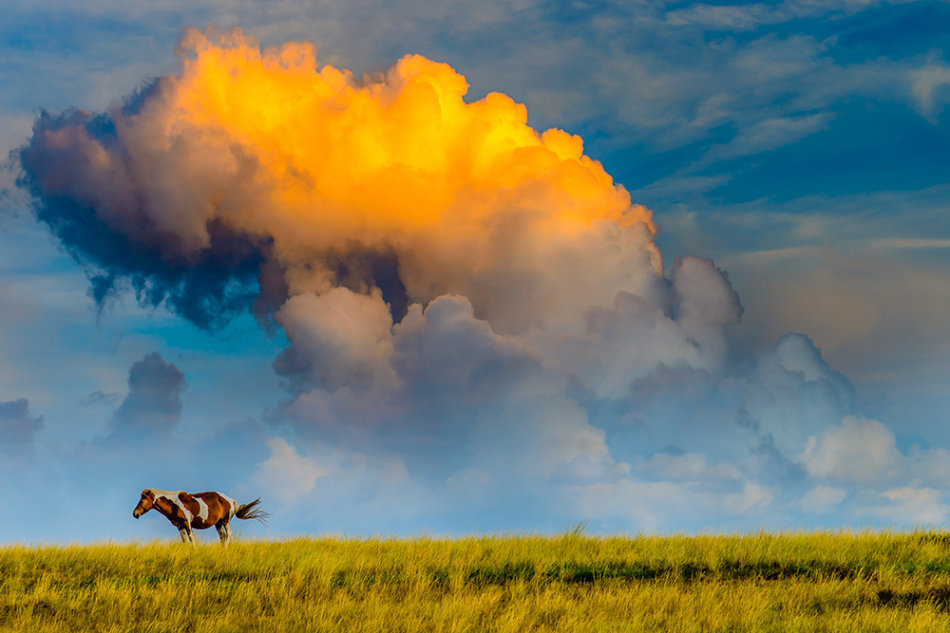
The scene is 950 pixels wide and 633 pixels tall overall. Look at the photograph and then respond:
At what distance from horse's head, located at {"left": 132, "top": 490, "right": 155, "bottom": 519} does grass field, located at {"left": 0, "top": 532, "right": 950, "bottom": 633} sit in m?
1.97

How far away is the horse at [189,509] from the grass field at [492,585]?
148 centimetres

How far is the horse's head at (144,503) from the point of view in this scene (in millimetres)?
24500

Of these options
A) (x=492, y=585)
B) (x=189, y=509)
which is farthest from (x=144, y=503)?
(x=492, y=585)

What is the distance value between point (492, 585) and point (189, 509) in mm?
9709

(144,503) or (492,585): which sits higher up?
(144,503)

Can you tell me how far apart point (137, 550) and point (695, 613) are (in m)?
13.8

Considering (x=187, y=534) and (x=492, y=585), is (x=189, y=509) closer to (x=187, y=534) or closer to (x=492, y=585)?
(x=187, y=534)

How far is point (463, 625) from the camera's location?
49.7ft

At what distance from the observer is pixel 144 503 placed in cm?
2456

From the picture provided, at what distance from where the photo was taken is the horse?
24109 millimetres

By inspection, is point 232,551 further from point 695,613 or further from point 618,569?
point 695,613

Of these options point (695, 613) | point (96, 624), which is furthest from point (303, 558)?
point (695, 613)

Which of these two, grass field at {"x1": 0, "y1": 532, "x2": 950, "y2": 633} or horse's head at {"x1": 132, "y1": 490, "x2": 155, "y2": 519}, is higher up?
horse's head at {"x1": 132, "y1": 490, "x2": 155, "y2": 519}

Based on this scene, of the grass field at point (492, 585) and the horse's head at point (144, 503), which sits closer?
the grass field at point (492, 585)
